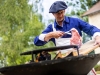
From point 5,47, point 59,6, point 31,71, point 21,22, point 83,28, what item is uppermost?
point 59,6

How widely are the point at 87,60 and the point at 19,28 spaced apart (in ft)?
57.0

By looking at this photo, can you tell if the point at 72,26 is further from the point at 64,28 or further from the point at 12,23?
the point at 12,23

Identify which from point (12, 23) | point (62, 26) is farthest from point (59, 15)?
point (12, 23)

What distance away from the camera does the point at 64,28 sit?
1616 millimetres

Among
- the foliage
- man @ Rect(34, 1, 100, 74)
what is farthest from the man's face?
the foliage

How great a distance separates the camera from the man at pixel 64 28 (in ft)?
4.89

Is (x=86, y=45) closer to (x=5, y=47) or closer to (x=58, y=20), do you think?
(x=58, y=20)

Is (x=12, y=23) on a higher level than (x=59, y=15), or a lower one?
lower

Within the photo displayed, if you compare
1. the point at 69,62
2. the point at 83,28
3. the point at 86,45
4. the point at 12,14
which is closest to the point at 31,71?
the point at 69,62

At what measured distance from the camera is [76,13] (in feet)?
90.9

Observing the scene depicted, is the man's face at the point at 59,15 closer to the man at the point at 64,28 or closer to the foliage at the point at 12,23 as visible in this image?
the man at the point at 64,28

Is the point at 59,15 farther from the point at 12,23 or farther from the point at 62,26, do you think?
the point at 12,23

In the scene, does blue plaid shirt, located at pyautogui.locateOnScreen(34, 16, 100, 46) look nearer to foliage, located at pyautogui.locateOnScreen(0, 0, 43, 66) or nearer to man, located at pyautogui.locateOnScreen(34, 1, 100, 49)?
man, located at pyautogui.locateOnScreen(34, 1, 100, 49)

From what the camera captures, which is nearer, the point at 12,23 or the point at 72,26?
the point at 72,26
